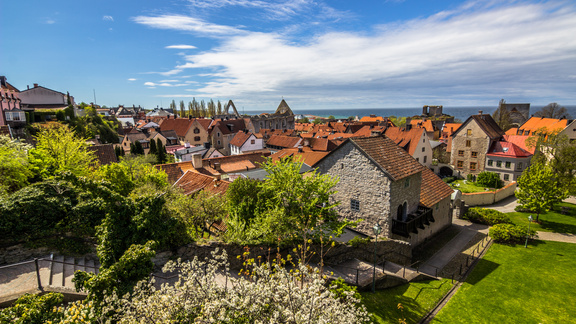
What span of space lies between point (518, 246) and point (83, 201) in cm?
3579

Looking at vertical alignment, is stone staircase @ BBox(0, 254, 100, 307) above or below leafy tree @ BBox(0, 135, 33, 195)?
below

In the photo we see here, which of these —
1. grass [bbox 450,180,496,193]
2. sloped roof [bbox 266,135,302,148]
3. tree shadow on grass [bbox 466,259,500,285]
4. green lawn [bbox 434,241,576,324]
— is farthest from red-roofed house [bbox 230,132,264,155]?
tree shadow on grass [bbox 466,259,500,285]

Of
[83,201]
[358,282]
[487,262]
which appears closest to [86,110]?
[83,201]

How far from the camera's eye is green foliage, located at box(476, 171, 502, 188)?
154 feet

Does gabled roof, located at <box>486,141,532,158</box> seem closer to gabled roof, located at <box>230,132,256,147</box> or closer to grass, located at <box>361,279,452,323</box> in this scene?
grass, located at <box>361,279,452,323</box>

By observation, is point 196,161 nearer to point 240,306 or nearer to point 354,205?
point 354,205

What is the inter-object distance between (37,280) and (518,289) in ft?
90.5

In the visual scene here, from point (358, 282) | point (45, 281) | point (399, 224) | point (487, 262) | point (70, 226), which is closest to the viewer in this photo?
point (45, 281)

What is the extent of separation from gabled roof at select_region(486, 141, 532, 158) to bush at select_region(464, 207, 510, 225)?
70.0 feet

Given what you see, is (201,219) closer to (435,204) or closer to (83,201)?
(83,201)

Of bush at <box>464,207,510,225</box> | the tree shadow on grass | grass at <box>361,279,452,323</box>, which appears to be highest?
grass at <box>361,279,452,323</box>

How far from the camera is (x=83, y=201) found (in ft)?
49.5

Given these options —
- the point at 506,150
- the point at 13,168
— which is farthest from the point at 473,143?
the point at 13,168

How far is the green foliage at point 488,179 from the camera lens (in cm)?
4684
